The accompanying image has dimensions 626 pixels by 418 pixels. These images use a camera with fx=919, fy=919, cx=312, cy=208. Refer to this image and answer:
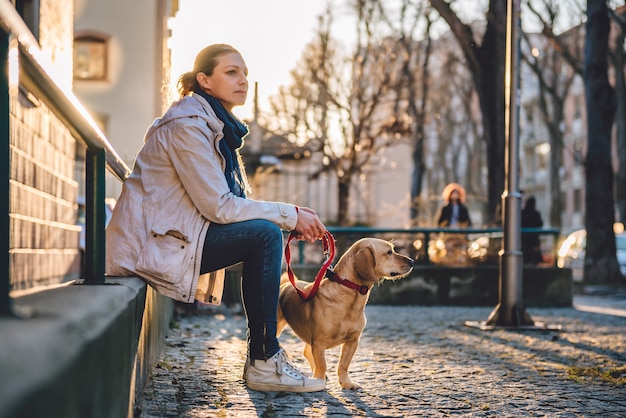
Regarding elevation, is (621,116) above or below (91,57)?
below

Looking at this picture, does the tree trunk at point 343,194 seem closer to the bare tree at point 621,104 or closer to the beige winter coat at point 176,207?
the bare tree at point 621,104

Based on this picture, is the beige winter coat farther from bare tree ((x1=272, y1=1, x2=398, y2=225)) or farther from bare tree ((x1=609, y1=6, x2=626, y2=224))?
bare tree ((x1=609, y1=6, x2=626, y2=224))

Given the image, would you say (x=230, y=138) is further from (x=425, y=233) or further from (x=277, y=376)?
(x=425, y=233)

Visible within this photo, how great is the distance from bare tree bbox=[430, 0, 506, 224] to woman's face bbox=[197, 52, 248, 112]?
1158cm

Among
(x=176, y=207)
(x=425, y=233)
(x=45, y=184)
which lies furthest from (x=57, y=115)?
(x=425, y=233)

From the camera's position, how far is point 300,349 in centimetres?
720

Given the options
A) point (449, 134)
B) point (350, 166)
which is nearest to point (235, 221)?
point (350, 166)

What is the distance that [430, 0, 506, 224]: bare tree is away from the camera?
641 inches

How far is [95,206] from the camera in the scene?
356 cm

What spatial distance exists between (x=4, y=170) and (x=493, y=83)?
1521 centimetres

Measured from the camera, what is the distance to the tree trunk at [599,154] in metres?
19.1

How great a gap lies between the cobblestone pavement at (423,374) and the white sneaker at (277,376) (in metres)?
0.05

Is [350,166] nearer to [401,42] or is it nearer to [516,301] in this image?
[401,42]

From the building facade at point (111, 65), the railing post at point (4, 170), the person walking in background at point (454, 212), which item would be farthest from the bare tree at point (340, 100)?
the railing post at point (4, 170)
